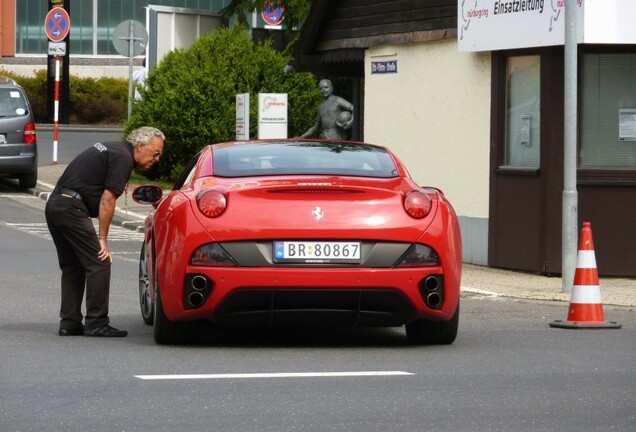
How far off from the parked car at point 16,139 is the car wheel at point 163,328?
56.3 ft

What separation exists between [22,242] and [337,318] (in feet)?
34.3

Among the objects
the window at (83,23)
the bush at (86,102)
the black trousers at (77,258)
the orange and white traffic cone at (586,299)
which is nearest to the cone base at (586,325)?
the orange and white traffic cone at (586,299)

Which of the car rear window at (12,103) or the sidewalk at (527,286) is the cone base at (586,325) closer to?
the sidewalk at (527,286)

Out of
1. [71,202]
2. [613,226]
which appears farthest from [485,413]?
[613,226]

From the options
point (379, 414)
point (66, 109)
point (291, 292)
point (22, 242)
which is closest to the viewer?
point (379, 414)

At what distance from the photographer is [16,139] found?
87.9ft

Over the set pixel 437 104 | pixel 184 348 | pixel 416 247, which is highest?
pixel 437 104

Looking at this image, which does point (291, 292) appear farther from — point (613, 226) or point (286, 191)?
point (613, 226)

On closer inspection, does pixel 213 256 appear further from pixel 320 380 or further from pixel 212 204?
pixel 320 380

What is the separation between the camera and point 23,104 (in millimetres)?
27312

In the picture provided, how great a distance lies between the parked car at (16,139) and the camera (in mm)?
26719

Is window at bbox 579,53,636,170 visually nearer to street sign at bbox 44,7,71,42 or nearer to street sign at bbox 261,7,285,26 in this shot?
street sign at bbox 261,7,285,26

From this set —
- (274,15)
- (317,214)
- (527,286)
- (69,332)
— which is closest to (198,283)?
(317,214)

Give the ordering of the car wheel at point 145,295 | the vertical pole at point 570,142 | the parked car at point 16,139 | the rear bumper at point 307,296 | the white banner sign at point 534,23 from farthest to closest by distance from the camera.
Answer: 1. the parked car at point 16,139
2. the white banner sign at point 534,23
3. the vertical pole at point 570,142
4. the car wheel at point 145,295
5. the rear bumper at point 307,296
